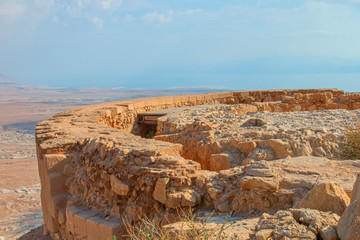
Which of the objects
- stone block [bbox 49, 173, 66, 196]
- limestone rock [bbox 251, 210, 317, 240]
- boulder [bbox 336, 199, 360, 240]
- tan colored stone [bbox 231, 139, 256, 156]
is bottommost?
stone block [bbox 49, 173, 66, 196]

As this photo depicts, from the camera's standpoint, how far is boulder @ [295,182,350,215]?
7.18ft

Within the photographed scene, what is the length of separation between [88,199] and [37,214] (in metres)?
14.4

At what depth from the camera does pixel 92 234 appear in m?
3.51

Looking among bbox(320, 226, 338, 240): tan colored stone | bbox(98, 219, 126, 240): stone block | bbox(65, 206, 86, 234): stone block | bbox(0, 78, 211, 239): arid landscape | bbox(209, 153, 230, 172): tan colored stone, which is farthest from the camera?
bbox(0, 78, 211, 239): arid landscape

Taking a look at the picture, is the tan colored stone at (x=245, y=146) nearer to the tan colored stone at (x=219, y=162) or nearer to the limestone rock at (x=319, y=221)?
the tan colored stone at (x=219, y=162)

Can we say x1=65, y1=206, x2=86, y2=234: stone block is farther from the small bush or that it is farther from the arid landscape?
the arid landscape

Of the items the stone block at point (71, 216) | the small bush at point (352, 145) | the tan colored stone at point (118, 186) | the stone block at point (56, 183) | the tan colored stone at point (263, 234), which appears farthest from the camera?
the stone block at point (56, 183)

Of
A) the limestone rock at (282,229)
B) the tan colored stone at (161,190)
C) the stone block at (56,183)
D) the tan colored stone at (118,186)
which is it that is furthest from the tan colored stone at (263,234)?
the stone block at (56,183)

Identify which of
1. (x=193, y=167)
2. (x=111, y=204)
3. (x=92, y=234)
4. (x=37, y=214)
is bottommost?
(x=37, y=214)

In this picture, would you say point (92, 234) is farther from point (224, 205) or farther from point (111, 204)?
point (224, 205)

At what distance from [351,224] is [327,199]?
0.63 metres

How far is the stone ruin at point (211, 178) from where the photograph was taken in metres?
2.20

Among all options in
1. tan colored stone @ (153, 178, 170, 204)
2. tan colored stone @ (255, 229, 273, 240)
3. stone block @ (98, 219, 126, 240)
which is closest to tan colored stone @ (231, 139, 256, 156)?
tan colored stone @ (153, 178, 170, 204)

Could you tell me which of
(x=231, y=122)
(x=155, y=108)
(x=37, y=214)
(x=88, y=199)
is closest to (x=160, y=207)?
(x=88, y=199)
